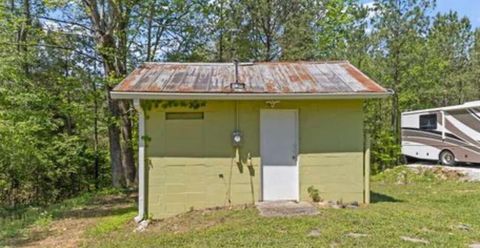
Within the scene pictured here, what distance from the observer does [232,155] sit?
8.21 metres

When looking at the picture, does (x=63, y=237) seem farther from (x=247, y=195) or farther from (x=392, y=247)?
(x=392, y=247)

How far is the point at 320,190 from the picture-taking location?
27.6 feet

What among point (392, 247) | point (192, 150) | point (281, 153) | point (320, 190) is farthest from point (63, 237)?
point (392, 247)

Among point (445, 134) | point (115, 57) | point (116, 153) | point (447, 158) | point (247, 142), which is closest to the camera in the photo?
point (247, 142)

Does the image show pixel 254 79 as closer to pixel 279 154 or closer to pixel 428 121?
pixel 279 154

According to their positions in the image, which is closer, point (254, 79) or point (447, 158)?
point (254, 79)

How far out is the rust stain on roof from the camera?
8.13m

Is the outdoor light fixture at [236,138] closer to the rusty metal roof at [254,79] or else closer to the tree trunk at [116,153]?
the rusty metal roof at [254,79]

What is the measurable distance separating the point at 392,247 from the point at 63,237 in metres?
5.48

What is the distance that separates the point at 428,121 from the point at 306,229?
11.6 meters

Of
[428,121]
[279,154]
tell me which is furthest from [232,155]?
[428,121]

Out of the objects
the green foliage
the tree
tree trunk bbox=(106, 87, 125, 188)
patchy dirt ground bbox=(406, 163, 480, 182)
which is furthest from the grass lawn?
the green foliage

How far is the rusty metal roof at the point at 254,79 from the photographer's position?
26.6 feet

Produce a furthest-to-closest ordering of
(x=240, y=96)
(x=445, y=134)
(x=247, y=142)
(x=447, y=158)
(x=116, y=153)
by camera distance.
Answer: (x=447, y=158) < (x=445, y=134) < (x=116, y=153) < (x=247, y=142) < (x=240, y=96)
